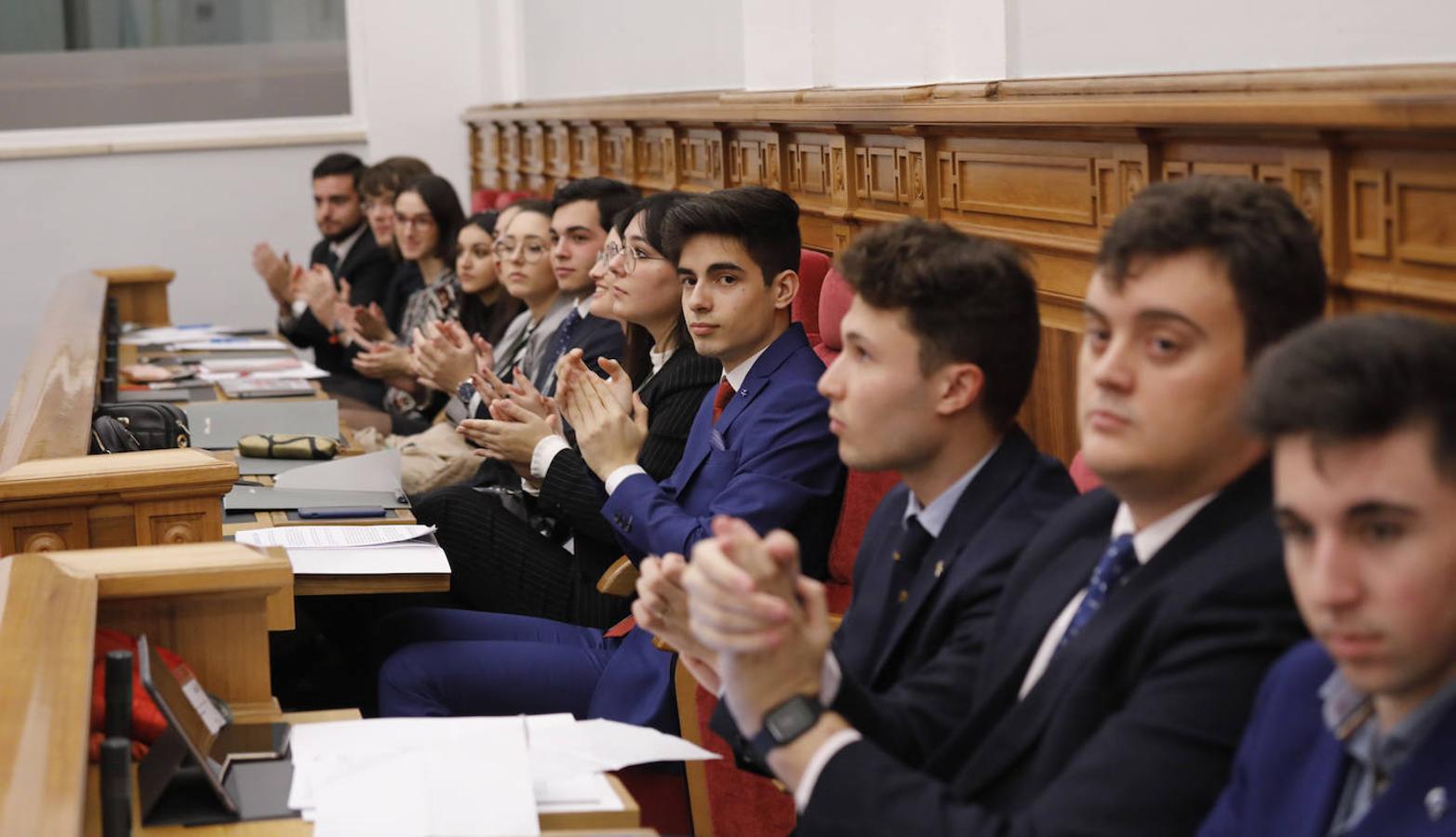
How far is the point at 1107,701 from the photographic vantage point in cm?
153

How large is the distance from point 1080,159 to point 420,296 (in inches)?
161

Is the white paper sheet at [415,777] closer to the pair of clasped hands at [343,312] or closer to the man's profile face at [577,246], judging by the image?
the man's profile face at [577,246]

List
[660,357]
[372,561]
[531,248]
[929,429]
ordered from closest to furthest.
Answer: [929,429], [372,561], [660,357], [531,248]

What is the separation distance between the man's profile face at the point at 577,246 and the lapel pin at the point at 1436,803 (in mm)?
3636

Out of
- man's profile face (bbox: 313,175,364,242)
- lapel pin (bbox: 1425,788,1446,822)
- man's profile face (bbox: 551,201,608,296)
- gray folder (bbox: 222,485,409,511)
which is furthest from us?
man's profile face (bbox: 313,175,364,242)

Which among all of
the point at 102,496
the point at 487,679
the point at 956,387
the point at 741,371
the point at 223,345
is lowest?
the point at 487,679

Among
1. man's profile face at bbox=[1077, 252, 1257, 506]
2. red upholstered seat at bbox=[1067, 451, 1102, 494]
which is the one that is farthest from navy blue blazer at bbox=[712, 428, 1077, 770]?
man's profile face at bbox=[1077, 252, 1257, 506]

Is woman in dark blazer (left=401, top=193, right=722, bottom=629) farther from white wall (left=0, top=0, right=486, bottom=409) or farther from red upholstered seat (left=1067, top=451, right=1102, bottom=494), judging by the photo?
white wall (left=0, top=0, right=486, bottom=409)

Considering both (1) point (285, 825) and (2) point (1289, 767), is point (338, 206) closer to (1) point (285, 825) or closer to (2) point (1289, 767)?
(1) point (285, 825)

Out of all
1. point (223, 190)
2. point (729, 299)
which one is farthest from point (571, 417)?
point (223, 190)

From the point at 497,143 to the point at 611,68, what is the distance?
194cm

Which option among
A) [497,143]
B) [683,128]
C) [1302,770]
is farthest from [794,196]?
[497,143]

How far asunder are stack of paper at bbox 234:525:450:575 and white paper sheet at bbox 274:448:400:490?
15.9 inches

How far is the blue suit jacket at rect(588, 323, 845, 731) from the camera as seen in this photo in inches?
116
